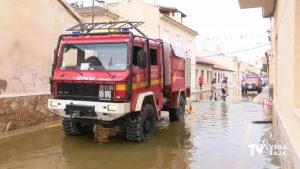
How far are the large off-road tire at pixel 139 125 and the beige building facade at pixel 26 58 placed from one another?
405cm

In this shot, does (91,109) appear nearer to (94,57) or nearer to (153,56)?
(94,57)

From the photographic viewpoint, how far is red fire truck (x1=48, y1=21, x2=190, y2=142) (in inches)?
343

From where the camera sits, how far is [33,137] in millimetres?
10273

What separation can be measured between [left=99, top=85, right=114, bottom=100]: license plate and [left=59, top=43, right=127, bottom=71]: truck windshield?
0.50m

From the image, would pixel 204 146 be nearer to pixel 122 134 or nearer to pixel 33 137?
pixel 122 134

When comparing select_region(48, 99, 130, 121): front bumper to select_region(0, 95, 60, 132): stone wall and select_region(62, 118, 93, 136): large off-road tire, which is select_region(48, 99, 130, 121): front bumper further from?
select_region(0, 95, 60, 132): stone wall

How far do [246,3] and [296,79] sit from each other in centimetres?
749

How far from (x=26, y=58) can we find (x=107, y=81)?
4.91 meters

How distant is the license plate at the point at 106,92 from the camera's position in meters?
8.69

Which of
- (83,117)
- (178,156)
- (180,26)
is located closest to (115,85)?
(83,117)

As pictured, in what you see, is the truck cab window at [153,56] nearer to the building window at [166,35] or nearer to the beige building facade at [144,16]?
the beige building facade at [144,16]

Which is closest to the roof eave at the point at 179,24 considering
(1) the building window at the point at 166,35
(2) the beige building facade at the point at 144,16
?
(2) the beige building facade at the point at 144,16

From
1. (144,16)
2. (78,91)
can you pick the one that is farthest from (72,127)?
(144,16)

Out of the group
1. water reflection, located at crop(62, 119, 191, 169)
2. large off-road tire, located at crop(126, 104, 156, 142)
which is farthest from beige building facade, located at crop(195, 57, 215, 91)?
water reflection, located at crop(62, 119, 191, 169)
